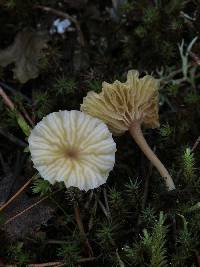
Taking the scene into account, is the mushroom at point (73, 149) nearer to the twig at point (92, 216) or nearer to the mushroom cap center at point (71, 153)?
the mushroom cap center at point (71, 153)

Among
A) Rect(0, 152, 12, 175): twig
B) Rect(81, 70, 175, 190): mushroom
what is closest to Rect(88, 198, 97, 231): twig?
Rect(81, 70, 175, 190): mushroom

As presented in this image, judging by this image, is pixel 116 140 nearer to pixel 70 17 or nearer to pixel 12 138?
pixel 12 138

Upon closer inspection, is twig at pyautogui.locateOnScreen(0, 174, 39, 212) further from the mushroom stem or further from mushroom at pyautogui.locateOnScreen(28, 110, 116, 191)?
the mushroom stem

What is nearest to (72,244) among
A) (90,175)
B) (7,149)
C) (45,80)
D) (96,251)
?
(96,251)

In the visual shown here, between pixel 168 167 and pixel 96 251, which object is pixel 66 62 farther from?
pixel 96 251

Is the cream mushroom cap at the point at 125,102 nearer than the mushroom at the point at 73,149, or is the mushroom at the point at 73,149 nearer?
the mushroom at the point at 73,149

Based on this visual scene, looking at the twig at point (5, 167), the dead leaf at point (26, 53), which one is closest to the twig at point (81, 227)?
the twig at point (5, 167)
